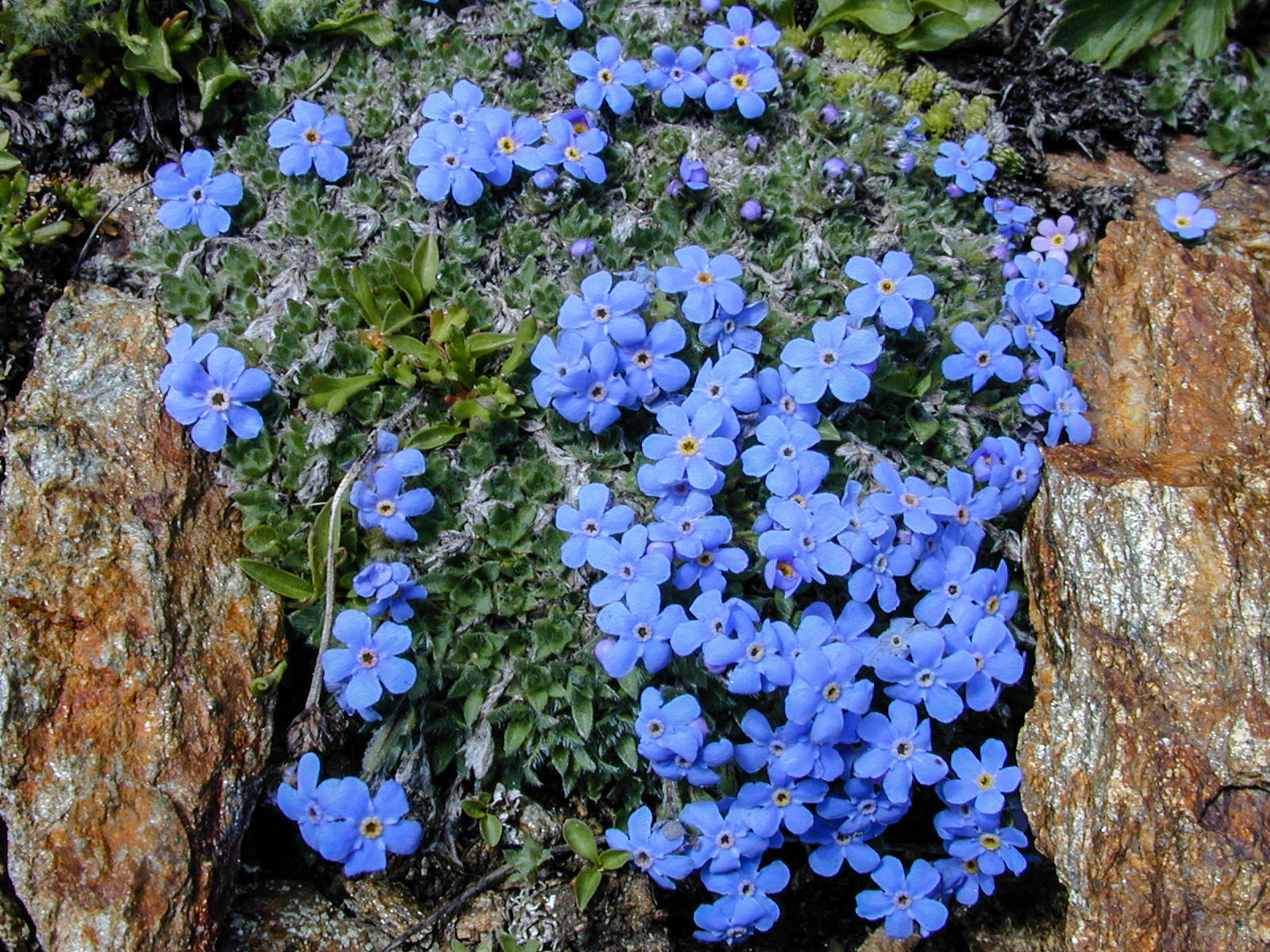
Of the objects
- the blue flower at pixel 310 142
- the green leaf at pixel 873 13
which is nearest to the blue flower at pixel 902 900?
the blue flower at pixel 310 142

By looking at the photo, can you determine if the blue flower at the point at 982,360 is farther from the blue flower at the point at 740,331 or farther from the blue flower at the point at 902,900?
the blue flower at the point at 902,900

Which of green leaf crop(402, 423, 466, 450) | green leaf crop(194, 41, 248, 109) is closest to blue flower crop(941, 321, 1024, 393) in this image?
green leaf crop(402, 423, 466, 450)

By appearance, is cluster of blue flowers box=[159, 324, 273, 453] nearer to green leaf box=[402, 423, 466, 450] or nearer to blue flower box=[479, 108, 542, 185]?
green leaf box=[402, 423, 466, 450]

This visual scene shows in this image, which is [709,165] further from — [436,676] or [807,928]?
[807,928]

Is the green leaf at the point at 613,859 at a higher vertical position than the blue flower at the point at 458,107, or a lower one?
lower

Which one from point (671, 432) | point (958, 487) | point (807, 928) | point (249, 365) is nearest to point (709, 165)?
point (671, 432)

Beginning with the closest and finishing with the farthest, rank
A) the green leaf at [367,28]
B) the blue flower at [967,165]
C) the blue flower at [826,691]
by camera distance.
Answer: the blue flower at [826,691]
the green leaf at [367,28]
the blue flower at [967,165]

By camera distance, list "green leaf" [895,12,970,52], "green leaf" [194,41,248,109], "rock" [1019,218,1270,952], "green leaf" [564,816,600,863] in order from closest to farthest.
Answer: "rock" [1019,218,1270,952] → "green leaf" [564,816,600,863] → "green leaf" [194,41,248,109] → "green leaf" [895,12,970,52]
